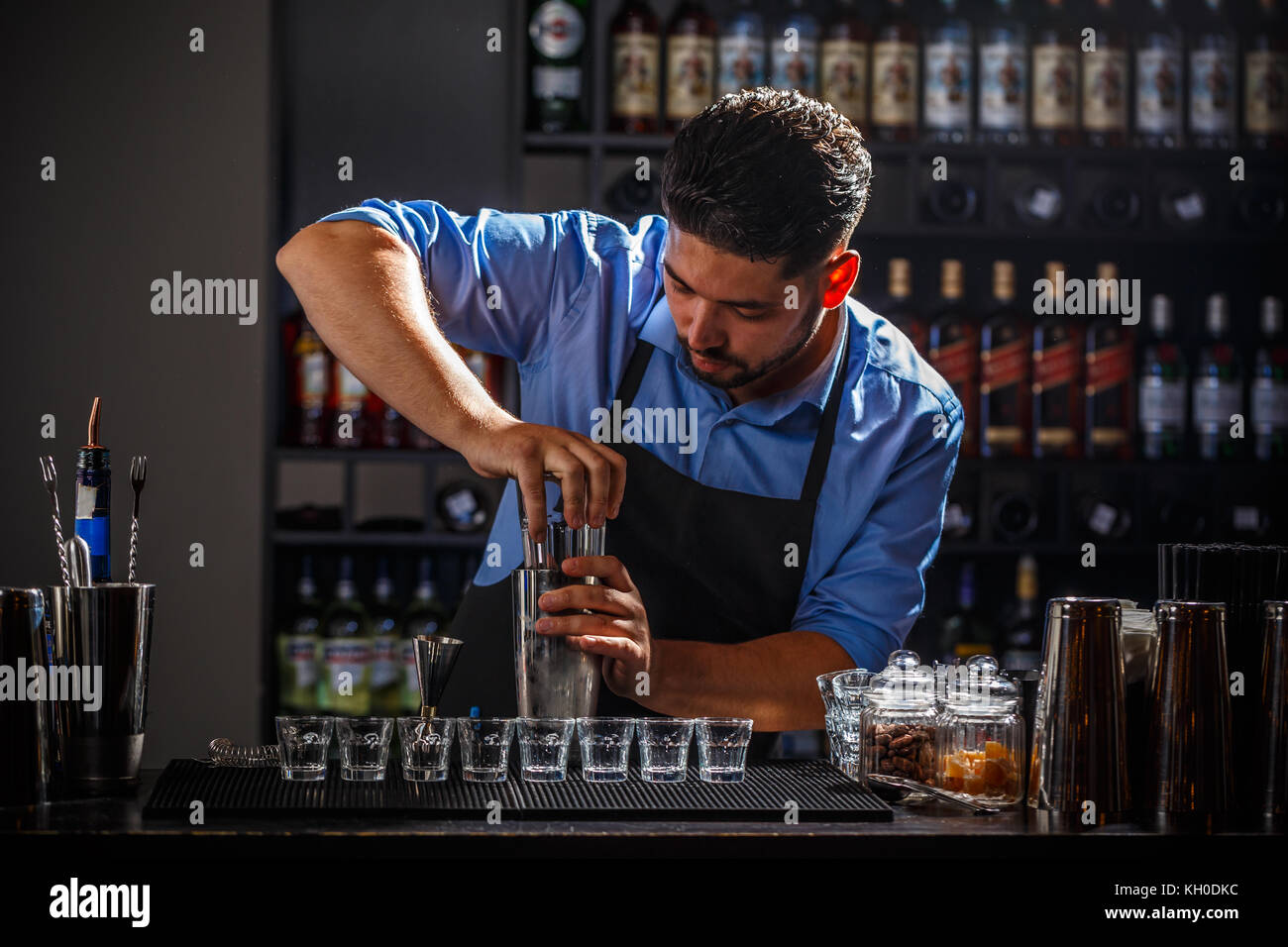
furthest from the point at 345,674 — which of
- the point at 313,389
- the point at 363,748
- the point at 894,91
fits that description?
the point at 894,91

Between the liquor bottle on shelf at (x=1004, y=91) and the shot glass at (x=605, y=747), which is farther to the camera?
the liquor bottle on shelf at (x=1004, y=91)

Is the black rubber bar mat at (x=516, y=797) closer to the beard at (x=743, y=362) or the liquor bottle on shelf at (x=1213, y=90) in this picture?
the beard at (x=743, y=362)

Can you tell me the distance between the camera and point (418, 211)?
6.73 ft

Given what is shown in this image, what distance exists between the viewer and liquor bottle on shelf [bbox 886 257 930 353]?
108 inches

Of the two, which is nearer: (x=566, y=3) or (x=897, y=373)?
(x=897, y=373)

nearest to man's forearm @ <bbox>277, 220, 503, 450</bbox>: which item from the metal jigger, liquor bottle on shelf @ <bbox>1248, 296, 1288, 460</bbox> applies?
the metal jigger

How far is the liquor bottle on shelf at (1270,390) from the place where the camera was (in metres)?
2.79

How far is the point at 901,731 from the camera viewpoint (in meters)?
1.41

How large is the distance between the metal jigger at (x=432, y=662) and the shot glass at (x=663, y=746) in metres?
0.22

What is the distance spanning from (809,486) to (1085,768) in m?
0.89

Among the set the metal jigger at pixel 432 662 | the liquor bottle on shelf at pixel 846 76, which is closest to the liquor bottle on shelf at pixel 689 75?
the liquor bottle on shelf at pixel 846 76

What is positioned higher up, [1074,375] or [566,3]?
[566,3]
